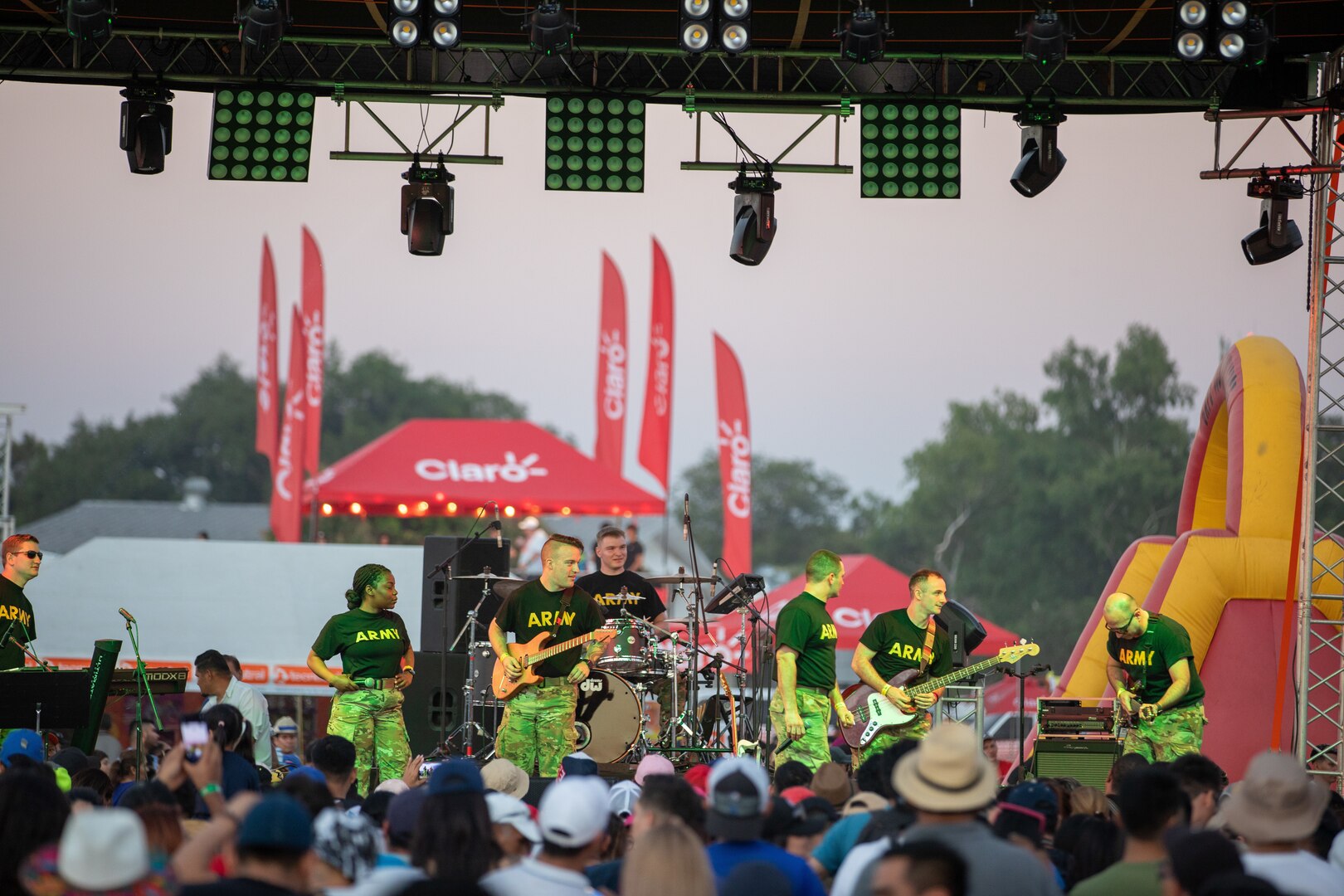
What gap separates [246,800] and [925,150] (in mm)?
9946

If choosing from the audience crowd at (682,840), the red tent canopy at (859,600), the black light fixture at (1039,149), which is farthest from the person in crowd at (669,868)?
the red tent canopy at (859,600)

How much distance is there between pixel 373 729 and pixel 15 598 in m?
2.62

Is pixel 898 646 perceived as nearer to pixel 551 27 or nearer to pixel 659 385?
pixel 551 27

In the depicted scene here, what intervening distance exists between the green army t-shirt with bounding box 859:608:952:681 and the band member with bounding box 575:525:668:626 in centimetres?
220

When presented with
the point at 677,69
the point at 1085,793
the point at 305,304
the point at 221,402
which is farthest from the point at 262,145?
the point at 221,402

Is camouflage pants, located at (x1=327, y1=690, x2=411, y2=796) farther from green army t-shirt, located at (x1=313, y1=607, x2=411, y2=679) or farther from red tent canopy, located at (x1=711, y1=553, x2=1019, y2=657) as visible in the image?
red tent canopy, located at (x1=711, y1=553, x2=1019, y2=657)

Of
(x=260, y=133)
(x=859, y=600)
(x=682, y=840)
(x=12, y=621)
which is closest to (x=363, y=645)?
(x=12, y=621)

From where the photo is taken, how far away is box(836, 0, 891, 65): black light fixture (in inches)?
480

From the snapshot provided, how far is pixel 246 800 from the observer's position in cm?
506

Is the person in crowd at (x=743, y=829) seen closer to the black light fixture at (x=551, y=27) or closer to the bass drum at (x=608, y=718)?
the bass drum at (x=608, y=718)

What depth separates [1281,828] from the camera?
5406mm

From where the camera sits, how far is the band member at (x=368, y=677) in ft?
35.9

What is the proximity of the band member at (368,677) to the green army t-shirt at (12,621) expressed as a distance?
6.63ft

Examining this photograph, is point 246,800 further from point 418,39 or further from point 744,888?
point 418,39
